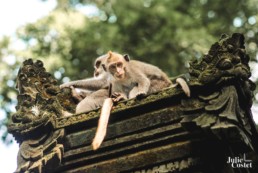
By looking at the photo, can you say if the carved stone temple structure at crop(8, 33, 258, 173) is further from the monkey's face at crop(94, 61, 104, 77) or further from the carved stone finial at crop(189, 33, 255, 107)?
the monkey's face at crop(94, 61, 104, 77)

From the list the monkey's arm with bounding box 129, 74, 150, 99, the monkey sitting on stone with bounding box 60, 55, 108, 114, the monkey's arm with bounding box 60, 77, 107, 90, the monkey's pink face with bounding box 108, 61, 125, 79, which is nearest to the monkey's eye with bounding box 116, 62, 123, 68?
the monkey's pink face with bounding box 108, 61, 125, 79

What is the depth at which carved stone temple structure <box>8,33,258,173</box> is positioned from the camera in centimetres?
389

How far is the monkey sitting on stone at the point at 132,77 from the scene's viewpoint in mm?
6184

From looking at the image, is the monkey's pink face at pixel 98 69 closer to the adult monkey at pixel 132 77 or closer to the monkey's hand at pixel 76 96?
the adult monkey at pixel 132 77

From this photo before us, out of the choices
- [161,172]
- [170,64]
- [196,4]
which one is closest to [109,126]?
[161,172]

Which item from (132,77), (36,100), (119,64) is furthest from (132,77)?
(36,100)

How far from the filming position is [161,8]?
1370 centimetres

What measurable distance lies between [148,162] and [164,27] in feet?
32.4

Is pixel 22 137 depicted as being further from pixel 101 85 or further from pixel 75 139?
pixel 101 85

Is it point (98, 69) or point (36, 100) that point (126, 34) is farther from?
point (36, 100)

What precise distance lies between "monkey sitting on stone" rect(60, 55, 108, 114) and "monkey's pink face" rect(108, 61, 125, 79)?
124mm

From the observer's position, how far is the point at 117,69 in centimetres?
709

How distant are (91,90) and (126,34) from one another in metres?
7.51

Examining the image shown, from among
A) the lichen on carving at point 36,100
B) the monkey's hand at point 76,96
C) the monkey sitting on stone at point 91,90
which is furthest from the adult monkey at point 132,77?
the lichen on carving at point 36,100
